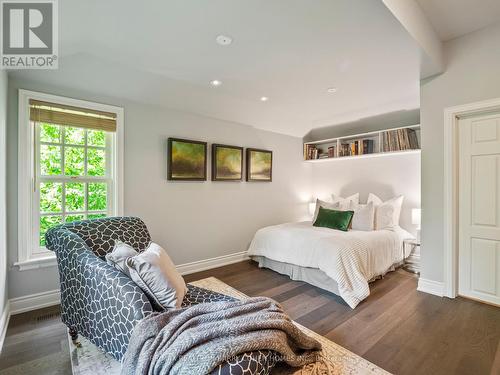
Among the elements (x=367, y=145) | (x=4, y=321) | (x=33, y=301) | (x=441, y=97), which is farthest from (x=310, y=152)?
(x=4, y=321)

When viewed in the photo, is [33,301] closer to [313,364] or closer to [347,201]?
[313,364]

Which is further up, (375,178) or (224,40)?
(224,40)

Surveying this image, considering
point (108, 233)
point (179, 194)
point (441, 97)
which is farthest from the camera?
point (179, 194)

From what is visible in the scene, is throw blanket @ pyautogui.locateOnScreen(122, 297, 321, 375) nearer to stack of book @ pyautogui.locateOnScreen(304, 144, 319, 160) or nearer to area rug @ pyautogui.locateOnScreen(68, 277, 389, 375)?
area rug @ pyautogui.locateOnScreen(68, 277, 389, 375)

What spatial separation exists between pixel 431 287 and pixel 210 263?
2.75 metres

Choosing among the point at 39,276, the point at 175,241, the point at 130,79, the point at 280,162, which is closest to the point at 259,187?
the point at 280,162

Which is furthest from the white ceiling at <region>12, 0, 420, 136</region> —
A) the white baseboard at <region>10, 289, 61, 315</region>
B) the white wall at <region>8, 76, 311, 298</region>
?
the white baseboard at <region>10, 289, 61, 315</region>

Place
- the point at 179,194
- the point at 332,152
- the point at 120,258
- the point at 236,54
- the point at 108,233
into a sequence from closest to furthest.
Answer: the point at 120,258, the point at 108,233, the point at 236,54, the point at 179,194, the point at 332,152

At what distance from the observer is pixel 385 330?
80.4 inches

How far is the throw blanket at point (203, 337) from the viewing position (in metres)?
1.01

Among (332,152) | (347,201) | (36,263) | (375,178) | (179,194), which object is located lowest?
(36,263)

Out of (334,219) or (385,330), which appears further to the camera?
(334,219)

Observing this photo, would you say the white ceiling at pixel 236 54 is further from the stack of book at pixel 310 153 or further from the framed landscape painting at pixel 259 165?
the stack of book at pixel 310 153

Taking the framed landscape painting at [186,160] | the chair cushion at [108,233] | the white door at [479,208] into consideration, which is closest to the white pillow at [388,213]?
the white door at [479,208]
